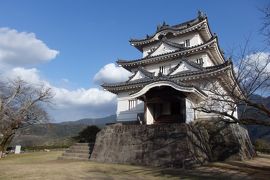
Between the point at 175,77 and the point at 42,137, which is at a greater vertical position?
the point at 175,77

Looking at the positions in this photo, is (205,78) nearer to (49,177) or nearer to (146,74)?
(146,74)

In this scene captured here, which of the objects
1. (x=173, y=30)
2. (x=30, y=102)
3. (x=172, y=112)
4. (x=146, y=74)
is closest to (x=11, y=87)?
(x=30, y=102)

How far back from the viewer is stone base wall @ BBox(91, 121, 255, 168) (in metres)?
12.2

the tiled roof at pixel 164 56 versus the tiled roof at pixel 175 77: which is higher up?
the tiled roof at pixel 164 56

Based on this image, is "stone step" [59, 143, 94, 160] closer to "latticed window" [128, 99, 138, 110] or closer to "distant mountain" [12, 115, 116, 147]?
"distant mountain" [12, 115, 116, 147]

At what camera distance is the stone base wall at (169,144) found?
40.0 ft

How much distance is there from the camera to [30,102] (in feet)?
Answer: 67.7

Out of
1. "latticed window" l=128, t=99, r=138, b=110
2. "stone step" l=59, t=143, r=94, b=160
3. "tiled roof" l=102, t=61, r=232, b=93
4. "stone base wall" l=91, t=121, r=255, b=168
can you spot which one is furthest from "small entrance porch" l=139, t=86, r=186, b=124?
"stone step" l=59, t=143, r=94, b=160

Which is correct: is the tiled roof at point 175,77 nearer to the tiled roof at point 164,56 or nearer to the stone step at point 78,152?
the tiled roof at point 164,56

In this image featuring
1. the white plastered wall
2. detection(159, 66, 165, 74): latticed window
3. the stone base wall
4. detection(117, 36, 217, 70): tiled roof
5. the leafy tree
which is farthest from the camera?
the leafy tree

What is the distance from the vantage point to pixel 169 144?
12578 millimetres

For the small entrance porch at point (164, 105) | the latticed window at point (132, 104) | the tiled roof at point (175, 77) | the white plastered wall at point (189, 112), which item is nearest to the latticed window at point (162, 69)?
the tiled roof at point (175, 77)

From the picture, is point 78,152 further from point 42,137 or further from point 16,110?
point 42,137

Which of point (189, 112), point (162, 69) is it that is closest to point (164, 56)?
point (162, 69)
